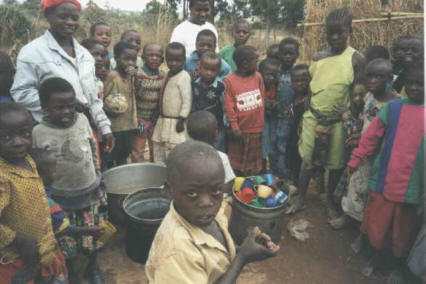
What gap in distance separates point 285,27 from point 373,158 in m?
18.8

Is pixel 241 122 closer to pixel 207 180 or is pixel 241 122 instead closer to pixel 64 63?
pixel 64 63

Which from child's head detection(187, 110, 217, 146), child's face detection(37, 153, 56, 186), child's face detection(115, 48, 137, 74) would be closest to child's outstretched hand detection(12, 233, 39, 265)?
child's face detection(37, 153, 56, 186)

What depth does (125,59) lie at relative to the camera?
3605 millimetres

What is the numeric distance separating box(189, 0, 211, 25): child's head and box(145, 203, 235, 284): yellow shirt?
11.7 feet

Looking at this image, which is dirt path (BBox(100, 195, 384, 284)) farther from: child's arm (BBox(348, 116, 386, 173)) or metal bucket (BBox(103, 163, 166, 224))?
child's arm (BBox(348, 116, 386, 173))

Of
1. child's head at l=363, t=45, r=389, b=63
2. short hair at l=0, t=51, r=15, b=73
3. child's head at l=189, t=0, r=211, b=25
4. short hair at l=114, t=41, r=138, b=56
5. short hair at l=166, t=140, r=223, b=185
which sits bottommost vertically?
short hair at l=166, t=140, r=223, b=185

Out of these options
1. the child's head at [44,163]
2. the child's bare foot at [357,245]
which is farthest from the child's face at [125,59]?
the child's bare foot at [357,245]

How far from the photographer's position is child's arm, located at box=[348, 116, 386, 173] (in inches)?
106

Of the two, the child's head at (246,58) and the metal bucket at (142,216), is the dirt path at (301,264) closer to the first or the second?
the metal bucket at (142,216)

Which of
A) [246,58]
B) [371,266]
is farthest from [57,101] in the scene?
[371,266]

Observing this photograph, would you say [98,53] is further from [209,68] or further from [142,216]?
[142,216]

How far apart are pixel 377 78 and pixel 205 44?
1.99m

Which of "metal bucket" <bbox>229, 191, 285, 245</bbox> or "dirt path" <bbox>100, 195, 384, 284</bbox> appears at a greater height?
"metal bucket" <bbox>229, 191, 285, 245</bbox>

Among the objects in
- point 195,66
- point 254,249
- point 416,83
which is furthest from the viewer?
point 195,66
